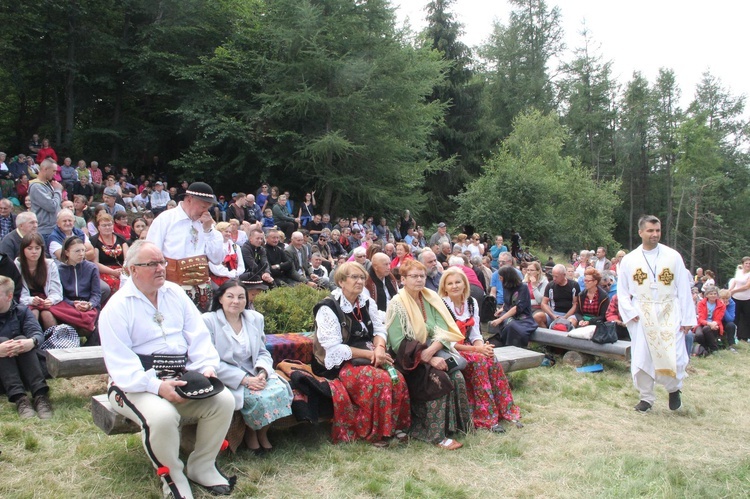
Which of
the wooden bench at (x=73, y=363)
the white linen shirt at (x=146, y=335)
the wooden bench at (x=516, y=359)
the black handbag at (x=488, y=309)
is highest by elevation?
the white linen shirt at (x=146, y=335)

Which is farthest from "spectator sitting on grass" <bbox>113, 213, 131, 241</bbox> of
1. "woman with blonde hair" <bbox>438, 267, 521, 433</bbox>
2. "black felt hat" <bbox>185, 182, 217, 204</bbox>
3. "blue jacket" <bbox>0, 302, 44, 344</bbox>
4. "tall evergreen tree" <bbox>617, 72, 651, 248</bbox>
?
"tall evergreen tree" <bbox>617, 72, 651, 248</bbox>

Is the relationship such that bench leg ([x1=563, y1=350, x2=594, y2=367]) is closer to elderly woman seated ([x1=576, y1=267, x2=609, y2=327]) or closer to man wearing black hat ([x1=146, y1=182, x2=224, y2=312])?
elderly woman seated ([x1=576, y1=267, x2=609, y2=327])

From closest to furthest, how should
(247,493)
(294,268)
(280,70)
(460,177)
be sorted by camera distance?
(247,493) → (294,268) → (280,70) → (460,177)

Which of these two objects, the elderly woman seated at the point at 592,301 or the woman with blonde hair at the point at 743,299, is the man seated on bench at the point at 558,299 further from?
the woman with blonde hair at the point at 743,299

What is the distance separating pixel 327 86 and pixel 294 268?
11800mm

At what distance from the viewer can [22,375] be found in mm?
4664

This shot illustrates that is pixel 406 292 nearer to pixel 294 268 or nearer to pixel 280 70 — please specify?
pixel 294 268

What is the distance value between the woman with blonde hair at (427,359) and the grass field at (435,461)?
7.6 inches

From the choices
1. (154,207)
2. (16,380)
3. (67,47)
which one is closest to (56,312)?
(16,380)

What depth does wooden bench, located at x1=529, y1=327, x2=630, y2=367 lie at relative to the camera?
7.19m

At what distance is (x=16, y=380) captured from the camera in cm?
454

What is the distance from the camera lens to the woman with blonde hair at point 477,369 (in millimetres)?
5035

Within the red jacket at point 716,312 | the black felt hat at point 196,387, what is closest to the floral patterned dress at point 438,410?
the black felt hat at point 196,387

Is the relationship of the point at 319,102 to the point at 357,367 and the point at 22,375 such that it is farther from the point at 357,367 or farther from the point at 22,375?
the point at 357,367
